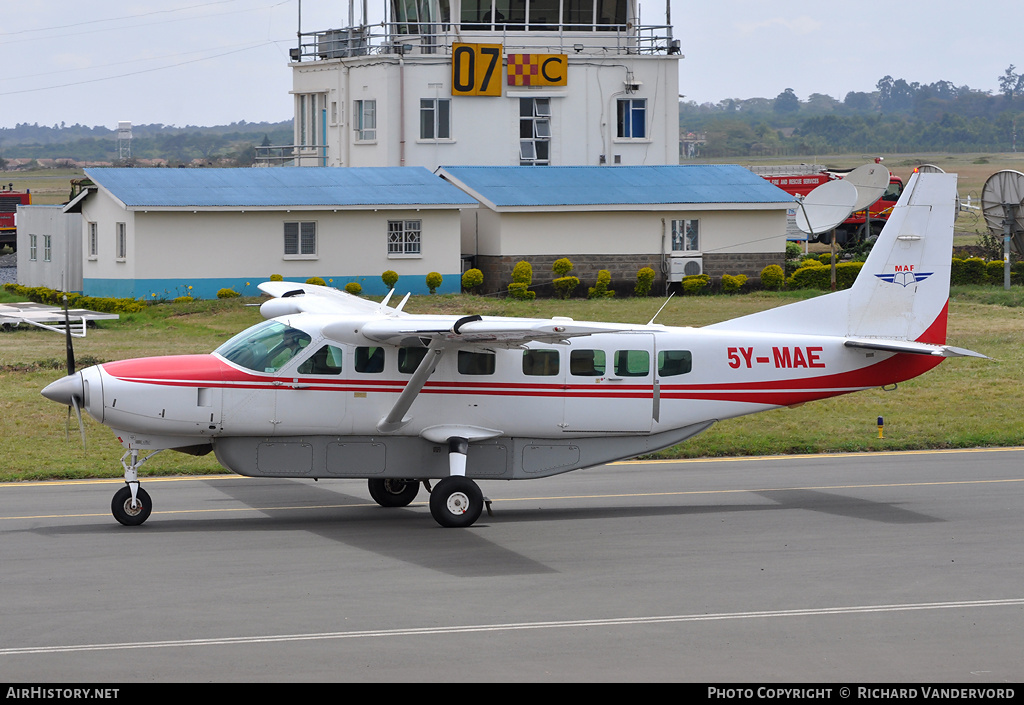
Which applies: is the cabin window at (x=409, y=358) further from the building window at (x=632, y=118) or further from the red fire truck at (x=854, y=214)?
the red fire truck at (x=854, y=214)

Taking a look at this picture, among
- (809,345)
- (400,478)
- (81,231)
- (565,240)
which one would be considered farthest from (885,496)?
(81,231)

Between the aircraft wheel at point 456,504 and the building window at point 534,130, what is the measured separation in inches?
1326

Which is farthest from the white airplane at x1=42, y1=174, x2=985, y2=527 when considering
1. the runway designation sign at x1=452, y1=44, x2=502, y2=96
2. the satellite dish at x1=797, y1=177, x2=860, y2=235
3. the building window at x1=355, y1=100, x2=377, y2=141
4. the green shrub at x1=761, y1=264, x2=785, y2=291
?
the building window at x1=355, y1=100, x2=377, y2=141

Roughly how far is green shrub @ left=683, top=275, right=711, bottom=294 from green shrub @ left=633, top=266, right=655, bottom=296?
1.20 metres

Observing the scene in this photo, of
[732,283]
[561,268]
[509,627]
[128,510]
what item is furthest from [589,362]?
[732,283]

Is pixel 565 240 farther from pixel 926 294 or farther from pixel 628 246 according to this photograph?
pixel 926 294

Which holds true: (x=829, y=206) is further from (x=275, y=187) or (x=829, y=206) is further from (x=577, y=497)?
(x=577, y=497)

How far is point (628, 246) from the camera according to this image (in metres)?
42.7

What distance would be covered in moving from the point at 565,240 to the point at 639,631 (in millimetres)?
32109

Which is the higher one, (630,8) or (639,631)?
(630,8)

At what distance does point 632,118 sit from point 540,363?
34.3 metres

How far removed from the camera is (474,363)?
594 inches

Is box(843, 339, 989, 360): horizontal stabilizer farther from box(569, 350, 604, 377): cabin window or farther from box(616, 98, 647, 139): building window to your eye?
box(616, 98, 647, 139): building window

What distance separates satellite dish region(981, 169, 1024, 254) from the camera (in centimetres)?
4406
